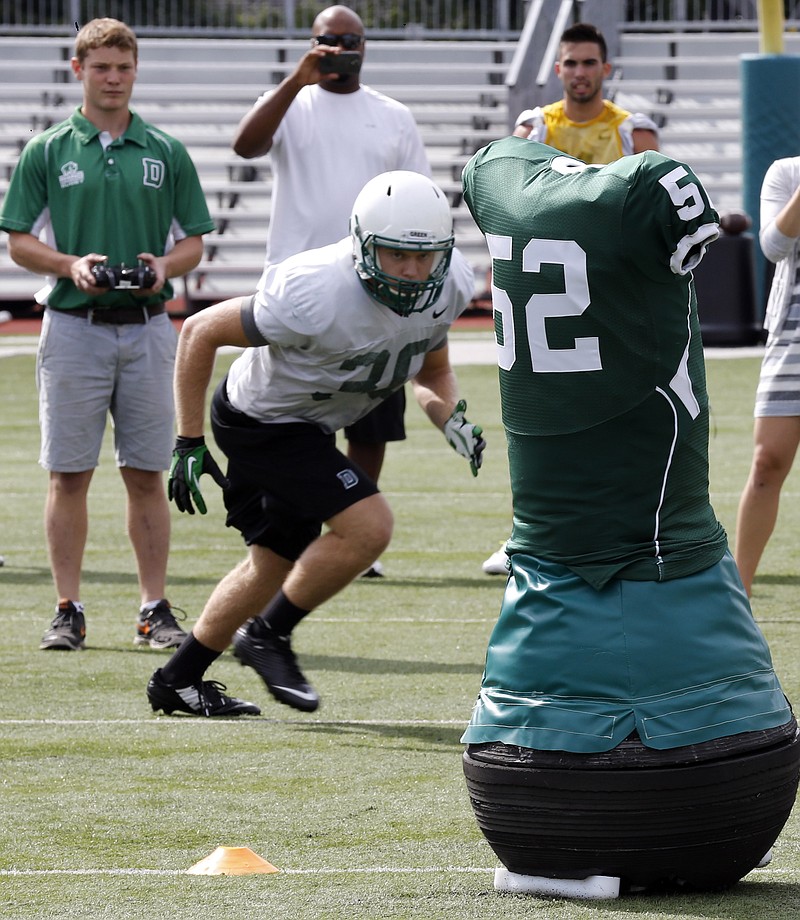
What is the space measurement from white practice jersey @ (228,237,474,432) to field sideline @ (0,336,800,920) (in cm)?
92

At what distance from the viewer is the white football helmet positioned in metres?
4.54

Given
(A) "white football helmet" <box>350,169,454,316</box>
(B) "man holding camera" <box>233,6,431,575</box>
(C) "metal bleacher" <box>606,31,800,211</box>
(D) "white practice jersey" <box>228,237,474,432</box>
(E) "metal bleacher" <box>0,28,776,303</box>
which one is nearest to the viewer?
(A) "white football helmet" <box>350,169,454,316</box>

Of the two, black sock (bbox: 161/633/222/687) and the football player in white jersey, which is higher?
the football player in white jersey

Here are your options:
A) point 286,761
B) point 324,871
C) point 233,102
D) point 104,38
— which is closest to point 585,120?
point 104,38

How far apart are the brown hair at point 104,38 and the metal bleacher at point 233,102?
1442 cm

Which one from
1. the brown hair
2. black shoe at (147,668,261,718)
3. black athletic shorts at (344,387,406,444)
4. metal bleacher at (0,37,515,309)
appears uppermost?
the brown hair

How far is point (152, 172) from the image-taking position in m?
6.26

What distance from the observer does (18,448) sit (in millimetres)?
11367

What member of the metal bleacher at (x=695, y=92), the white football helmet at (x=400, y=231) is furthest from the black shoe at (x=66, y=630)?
the metal bleacher at (x=695, y=92)

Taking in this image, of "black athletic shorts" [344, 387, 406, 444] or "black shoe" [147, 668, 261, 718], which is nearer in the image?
"black shoe" [147, 668, 261, 718]

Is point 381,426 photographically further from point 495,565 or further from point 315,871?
point 315,871

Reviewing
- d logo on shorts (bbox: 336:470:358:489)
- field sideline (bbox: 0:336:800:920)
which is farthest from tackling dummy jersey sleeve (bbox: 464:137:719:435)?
d logo on shorts (bbox: 336:470:358:489)

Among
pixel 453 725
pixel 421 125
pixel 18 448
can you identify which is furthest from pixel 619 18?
pixel 453 725

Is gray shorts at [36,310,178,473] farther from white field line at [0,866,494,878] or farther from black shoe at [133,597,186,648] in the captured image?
white field line at [0,866,494,878]
